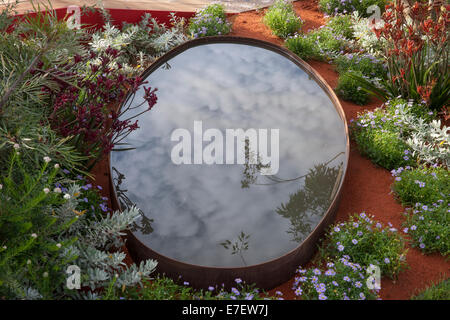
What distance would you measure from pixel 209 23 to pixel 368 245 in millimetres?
3007

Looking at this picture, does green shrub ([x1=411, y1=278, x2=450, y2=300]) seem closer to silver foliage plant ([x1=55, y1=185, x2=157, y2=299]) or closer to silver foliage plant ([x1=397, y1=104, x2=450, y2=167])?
silver foliage plant ([x1=397, y1=104, x2=450, y2=167])

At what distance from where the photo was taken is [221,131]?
12.0 feet

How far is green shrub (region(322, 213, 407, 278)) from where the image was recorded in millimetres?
3078

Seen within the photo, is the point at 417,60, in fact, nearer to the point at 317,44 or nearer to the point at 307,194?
the point at 317,44

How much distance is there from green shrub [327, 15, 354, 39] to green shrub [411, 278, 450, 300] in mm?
3128

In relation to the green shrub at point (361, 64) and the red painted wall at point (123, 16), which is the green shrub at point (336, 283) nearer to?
the green shrub at point (361, 64)

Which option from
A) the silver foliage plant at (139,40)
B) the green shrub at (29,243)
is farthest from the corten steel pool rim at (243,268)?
the silver foliage plant at (139,40)

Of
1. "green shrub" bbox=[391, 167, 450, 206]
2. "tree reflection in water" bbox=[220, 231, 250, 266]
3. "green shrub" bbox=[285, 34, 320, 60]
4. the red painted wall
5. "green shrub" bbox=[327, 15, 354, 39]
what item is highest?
the red painted wall

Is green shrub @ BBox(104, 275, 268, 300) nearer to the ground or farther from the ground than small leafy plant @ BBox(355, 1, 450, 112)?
nearer to the ground

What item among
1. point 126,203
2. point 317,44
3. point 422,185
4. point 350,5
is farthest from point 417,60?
point 126,203

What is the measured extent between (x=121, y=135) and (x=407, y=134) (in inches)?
89.5

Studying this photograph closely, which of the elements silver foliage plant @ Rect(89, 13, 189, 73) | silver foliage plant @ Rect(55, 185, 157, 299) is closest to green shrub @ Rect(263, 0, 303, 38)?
silver foliage plant @ Rect(89, 13, 189, 73)

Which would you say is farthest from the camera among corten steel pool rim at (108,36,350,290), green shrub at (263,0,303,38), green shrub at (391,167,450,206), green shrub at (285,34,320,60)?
green shrub at (263,0,303,38)
